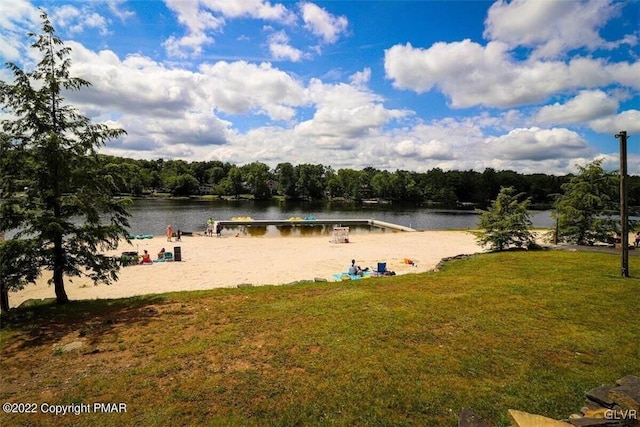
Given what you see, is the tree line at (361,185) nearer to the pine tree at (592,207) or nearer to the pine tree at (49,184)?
the pine tree at (592,207)

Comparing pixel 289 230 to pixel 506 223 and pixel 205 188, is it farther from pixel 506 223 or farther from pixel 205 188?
pixel 205 188

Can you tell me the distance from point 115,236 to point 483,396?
11.6 metres

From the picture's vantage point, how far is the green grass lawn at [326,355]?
5609mm

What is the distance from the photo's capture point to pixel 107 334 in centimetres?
868

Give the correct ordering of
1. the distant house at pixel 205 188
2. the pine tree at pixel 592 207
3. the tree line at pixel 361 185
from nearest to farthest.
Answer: the pine tree at pixel 592 207
the tree line at pixel 361 185
the distant house at pixel 205 188

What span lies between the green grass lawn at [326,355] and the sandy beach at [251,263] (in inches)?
163

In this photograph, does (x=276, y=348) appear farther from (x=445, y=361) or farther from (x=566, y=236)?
(x=566, y=236)

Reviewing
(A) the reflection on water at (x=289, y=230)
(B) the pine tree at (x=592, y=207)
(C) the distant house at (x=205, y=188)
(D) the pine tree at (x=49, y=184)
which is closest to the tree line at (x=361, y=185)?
(C) the distant house at (x=205, y=188)

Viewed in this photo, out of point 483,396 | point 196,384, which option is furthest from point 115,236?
point 483,396

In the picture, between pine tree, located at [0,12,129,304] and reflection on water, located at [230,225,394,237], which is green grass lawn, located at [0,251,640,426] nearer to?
pine tree, located at [0,12,129,304]

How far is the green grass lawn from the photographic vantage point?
5609 millimetres

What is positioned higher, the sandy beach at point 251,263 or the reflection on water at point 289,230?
the sandy beach at point 251,263

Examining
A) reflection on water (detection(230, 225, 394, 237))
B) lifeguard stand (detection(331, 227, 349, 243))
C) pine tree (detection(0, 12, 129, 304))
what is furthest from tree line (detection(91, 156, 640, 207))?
pine tree (detection(0, 12, 129, 304))

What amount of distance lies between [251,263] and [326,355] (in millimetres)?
14723
